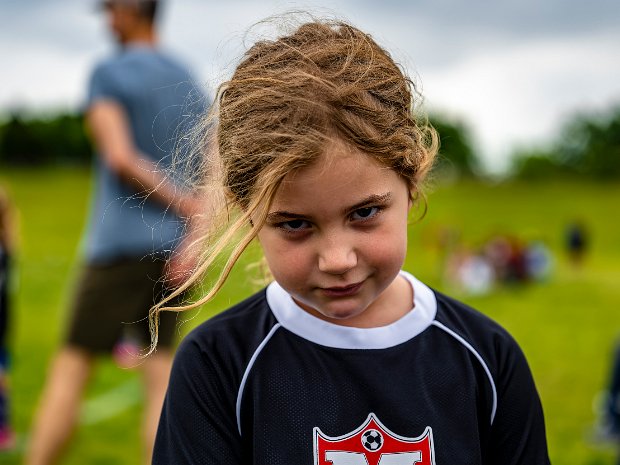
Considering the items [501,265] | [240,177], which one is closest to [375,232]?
[240,177]

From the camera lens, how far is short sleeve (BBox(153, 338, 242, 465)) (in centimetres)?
170

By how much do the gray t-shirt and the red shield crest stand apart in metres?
2.03

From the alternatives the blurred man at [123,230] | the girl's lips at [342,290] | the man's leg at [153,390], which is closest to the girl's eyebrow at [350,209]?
the girl's lips at [342,290]

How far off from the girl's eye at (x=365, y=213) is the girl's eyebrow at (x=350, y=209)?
0.04ft

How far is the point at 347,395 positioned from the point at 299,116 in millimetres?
585

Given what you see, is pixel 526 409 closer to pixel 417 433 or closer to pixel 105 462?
pixel 417 433

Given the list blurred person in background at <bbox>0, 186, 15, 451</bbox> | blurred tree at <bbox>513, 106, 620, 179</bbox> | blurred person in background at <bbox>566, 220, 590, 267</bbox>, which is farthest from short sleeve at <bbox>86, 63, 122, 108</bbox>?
blurred tree at <bbox>513, 106, 620, 179</bbox>

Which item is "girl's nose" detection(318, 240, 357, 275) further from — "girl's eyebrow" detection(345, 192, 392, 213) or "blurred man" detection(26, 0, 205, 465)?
"blurred man" detection(26, 0, 205, 465)

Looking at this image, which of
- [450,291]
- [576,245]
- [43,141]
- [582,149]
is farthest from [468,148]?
[450,291]

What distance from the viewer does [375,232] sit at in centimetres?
162

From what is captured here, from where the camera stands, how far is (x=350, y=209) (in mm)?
1580

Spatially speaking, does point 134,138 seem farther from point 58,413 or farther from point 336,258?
point 336,258

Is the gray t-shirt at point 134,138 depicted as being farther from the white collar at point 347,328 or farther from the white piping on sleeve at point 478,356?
the white piping on sleeve at point 478,356

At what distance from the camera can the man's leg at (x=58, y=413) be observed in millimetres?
3461
